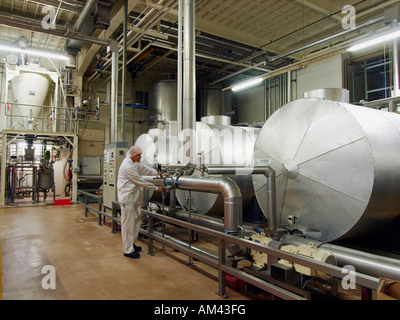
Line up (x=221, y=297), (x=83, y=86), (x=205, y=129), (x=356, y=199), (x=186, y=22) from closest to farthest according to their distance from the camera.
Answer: (x=356, y=199) → (x=221, y=297) → (x=186, y=22) → (x=205, y=129) → (x=83, y=86)

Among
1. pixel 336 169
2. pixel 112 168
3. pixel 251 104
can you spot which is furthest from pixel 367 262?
pixel 251 104

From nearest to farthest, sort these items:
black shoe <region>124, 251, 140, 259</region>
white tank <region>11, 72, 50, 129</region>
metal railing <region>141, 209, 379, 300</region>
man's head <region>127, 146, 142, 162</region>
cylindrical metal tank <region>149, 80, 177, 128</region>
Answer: metal railing <region>141, 209, 379, 300</region> → black shoe <region>124, 251, 140, 259</region> → man's head <region>127, 146, 142, 162</region> → white tank <region>11, 72, 50, 129</region> → cylindrical metal tank <region>149, 80, 177, 128</region>

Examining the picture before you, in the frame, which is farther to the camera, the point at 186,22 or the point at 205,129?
the point at 205,129

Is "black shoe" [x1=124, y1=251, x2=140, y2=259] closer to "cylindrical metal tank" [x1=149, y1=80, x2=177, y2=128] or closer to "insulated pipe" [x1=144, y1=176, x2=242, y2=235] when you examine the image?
"insulated pipe" [x1=144, y1=176, x2=242, y2=235]


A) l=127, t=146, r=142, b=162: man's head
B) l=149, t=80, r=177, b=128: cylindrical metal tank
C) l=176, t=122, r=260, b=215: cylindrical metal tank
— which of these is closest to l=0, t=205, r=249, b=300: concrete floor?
l=176, t=122, r=260, b=215: cylindrical metal tank

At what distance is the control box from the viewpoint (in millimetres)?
5953

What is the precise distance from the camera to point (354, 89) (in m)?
8.39

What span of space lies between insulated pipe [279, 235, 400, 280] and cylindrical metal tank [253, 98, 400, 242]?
241 mm

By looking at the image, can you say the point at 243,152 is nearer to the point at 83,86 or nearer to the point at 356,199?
the point at 356,199

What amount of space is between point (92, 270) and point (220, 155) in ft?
8.13

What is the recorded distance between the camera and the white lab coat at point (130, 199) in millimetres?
3980

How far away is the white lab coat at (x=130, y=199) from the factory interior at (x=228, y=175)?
0.69 feet

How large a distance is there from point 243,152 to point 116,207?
2.65 meters

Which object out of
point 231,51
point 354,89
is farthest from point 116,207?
point 354,89
